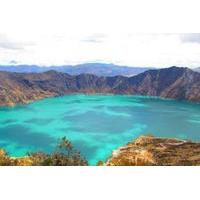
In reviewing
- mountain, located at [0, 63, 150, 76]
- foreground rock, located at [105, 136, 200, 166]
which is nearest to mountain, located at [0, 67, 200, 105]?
mountain, located at [0, 63, 150, 76]

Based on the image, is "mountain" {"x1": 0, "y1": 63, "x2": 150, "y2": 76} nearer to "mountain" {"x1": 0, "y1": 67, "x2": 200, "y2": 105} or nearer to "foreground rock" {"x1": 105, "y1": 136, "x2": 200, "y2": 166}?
"foreground rock" {"x1": 105, "y1": 136, "x2": 200, "y2": 166}

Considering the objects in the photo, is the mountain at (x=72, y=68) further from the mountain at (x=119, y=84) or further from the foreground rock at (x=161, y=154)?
the mountain at (x=119, y=84)

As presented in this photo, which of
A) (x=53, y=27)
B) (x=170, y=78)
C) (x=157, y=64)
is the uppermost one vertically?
(x=53, y=27)
